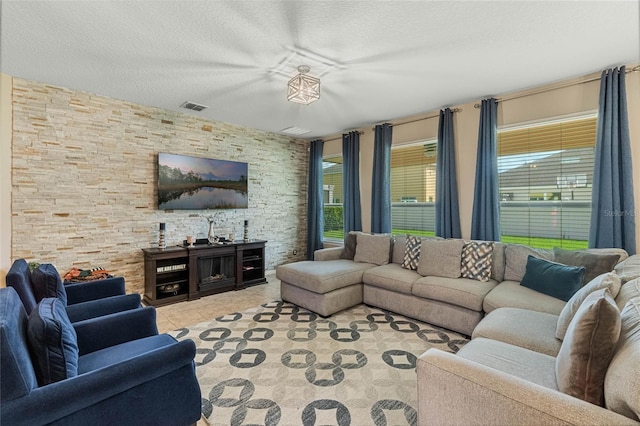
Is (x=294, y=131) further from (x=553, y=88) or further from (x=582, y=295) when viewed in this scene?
(x=582, y=295)

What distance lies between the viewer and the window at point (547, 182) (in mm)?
3105

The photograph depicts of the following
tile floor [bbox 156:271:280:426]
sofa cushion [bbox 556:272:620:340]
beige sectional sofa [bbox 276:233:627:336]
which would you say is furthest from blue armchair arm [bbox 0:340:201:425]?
sofa cushion [bbox 556:272:620:340]

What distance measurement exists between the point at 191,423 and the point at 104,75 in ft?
10.7

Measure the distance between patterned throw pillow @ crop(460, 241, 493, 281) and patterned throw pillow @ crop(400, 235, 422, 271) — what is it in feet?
1.75

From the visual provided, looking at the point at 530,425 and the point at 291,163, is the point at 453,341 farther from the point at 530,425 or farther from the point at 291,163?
the point at 291,163

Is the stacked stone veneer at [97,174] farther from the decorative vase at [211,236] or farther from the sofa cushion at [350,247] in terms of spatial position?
the sofa cushion at [350,247]

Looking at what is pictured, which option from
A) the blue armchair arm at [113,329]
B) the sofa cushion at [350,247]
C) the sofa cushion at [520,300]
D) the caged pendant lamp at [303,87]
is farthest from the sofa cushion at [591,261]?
the blue armchair arm at [113,329]

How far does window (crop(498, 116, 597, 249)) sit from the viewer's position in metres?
3.11

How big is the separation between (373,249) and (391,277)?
744mm

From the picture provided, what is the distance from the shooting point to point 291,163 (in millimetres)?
5715

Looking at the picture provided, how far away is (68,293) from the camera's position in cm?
238

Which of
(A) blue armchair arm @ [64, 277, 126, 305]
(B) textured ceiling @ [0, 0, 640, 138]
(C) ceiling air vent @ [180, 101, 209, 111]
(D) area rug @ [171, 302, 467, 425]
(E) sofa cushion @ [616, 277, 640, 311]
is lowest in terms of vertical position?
(D) area rug @ [171, 302, 467, 425]

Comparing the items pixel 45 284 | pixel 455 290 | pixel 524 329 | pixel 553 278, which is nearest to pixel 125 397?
pixel 45 284

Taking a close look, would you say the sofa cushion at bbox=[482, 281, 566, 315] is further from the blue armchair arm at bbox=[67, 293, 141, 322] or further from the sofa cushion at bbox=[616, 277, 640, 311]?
the blue armchair arm at bbox=[67, 293, 141, 322]
